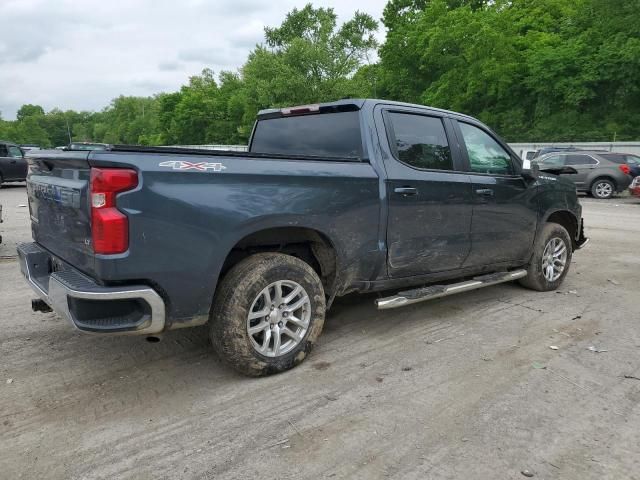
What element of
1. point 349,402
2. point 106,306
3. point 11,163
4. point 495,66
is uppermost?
point 495,66

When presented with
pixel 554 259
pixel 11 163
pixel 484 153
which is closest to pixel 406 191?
pixel 484 153

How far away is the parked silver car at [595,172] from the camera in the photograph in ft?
58.5

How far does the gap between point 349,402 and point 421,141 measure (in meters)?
2.24

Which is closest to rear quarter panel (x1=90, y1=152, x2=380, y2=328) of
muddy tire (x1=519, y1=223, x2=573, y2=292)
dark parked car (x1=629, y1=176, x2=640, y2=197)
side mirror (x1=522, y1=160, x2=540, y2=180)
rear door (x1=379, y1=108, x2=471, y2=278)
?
rear door (x1=379, y1=108, x2=471, y2=278)

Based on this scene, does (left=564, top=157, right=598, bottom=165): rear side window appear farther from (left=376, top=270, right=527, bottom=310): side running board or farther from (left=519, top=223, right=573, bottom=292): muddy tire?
(left=376, top=270, right=527, bottom=310): side running board

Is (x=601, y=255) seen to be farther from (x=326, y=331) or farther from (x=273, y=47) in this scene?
(x=273, y=47)

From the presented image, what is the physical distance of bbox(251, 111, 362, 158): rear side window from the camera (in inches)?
158

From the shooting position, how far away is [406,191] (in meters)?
3.96

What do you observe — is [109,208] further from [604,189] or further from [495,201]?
[604,189]

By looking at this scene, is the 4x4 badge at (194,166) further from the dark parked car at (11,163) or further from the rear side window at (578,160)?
the dark parked car at (11,163)

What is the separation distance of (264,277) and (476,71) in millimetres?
36576

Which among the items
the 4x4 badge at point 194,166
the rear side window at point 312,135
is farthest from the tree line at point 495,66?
the 4x4 badge at point 194,166

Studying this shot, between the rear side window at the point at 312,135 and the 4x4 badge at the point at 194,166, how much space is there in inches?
50.5

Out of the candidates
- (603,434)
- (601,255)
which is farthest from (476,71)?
(603,434)
